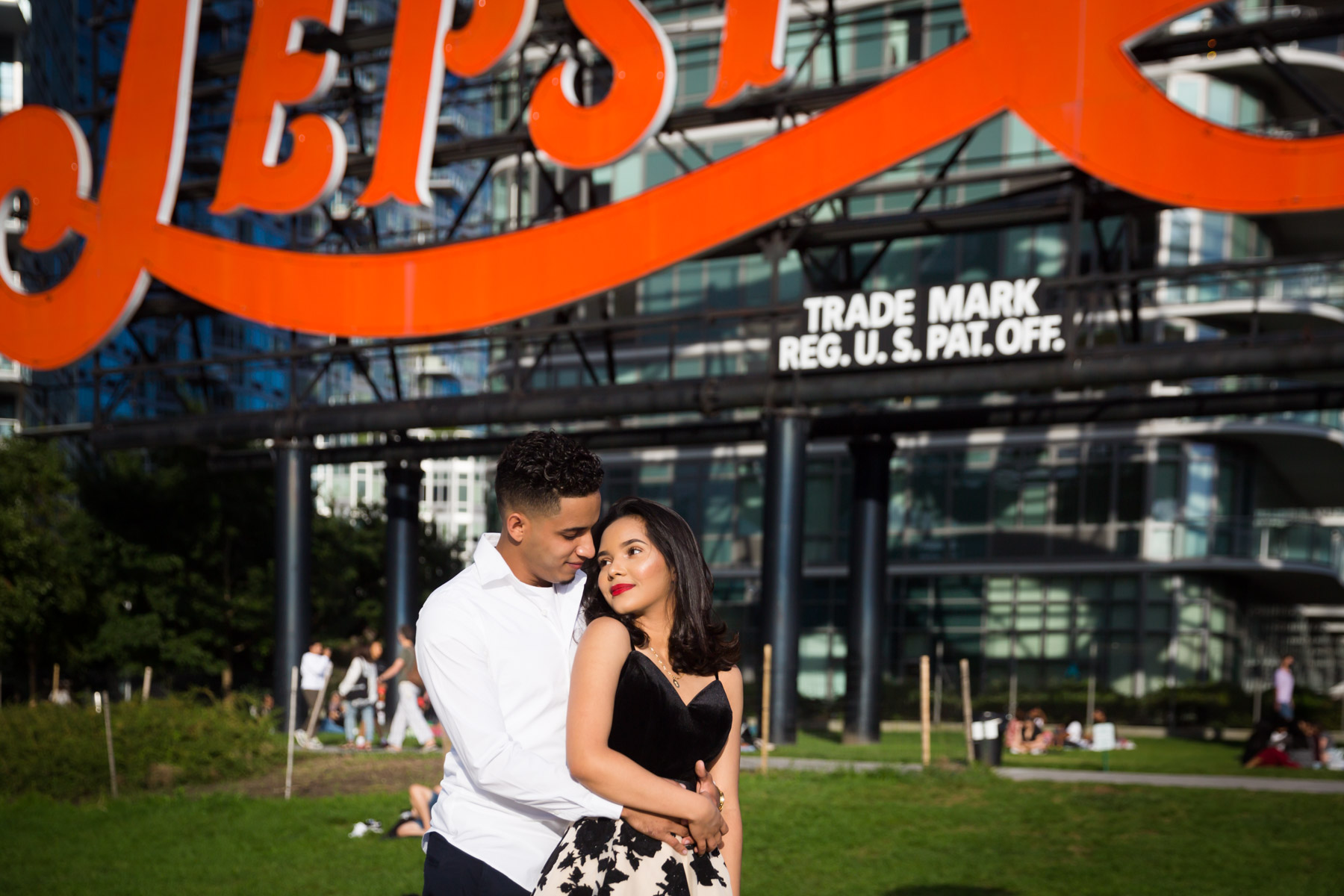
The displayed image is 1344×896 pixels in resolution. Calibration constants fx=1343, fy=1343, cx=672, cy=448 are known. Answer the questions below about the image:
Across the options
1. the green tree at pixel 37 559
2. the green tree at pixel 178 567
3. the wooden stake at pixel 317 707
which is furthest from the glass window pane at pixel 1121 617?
the green tree at pixel 37 559

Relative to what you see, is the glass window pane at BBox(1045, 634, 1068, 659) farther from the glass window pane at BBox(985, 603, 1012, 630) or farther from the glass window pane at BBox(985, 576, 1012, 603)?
the glass window pane at BBox(985, 576, 1012, 603)

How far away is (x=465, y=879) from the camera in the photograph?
380 cm

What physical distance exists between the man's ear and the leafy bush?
14525 mm

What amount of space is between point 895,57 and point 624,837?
120 feet

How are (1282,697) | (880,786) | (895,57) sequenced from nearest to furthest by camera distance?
(880,786)
(1282,697)
(895,57)

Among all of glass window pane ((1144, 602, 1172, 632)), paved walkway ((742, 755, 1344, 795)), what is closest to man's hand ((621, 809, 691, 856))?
paved walkway ((742, 755, 1344, 795))

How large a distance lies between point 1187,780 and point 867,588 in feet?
25.8

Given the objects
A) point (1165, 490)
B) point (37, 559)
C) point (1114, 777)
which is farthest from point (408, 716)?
point (1165, 490)

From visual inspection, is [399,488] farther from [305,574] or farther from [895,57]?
[895,57]

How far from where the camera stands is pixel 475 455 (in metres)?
28.6

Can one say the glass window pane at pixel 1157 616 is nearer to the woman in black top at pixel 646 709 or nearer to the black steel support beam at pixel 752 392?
the black steel support beam at pixel 752 392

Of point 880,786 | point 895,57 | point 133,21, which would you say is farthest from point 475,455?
point 895,57

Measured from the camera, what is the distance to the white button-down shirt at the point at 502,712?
3.68 m

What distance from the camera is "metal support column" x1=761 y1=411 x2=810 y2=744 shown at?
20812 mm
